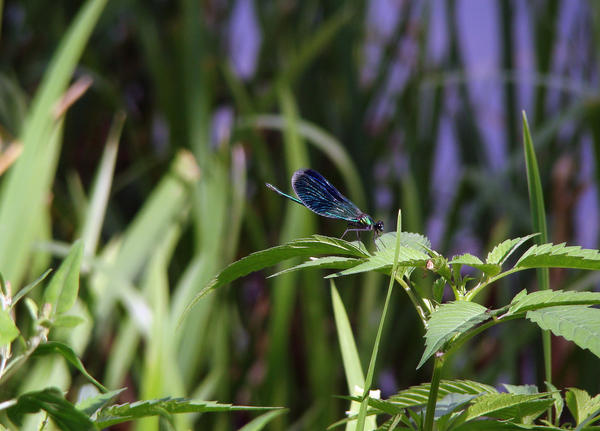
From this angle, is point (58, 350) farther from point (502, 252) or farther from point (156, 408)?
point (502, 252)

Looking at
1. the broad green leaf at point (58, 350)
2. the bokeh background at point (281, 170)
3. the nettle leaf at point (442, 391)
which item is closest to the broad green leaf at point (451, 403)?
the nettle leaf at point (442, 391)

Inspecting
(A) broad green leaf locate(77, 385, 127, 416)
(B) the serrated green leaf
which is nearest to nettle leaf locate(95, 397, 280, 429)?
(A) broad green leaf locate(77, 385, 127, 416)

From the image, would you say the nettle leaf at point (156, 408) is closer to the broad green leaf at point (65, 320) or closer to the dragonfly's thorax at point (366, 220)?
the broad green leaf at point (65, 320)

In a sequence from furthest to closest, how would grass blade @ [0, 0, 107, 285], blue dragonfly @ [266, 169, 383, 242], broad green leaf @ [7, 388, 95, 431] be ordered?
grass blade @ [0, 0, 107, 285] → blue dragonfly @ [266, 169, 383, 242] → broad green leaf @ [7, 388, 95, 431]

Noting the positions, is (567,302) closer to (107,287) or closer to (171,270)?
(107,287)

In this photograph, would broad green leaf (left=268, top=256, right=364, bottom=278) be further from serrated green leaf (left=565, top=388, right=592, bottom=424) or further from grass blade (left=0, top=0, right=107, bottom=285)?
grass blade (left=0, top=0, right=107, bottom=285)
